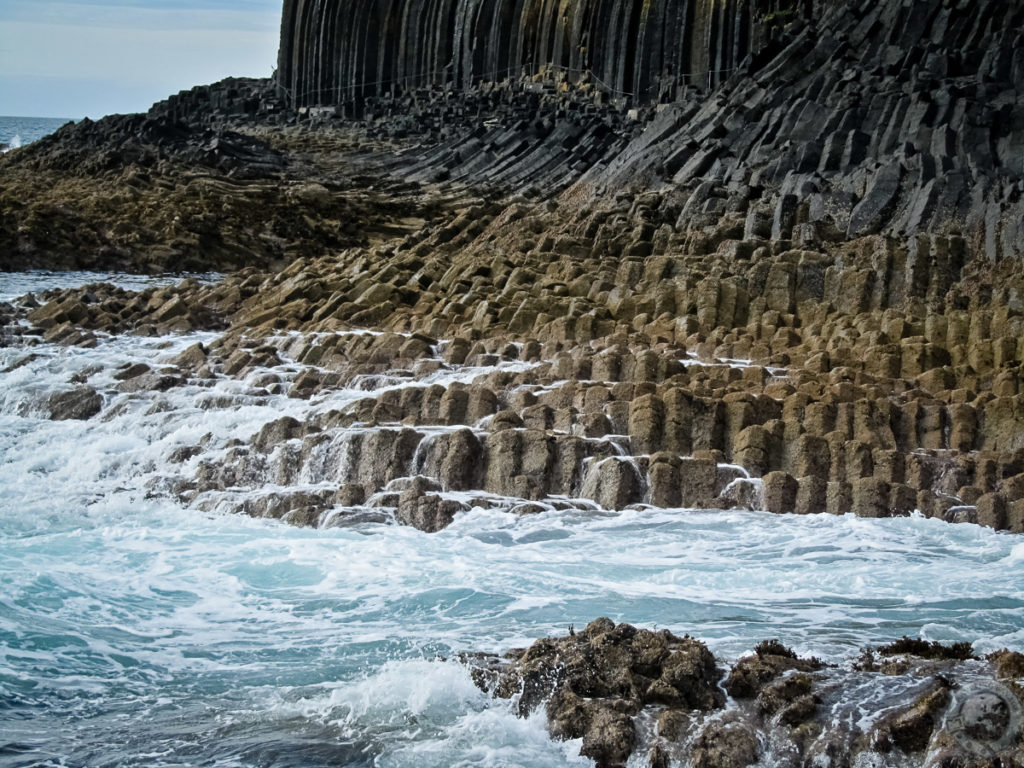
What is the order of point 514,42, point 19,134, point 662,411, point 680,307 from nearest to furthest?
1. point 662,411
2. point 680,307
3. point 514,42
4. point 19,134

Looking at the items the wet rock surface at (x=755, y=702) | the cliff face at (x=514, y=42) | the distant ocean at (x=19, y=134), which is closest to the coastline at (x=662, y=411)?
the wet rock surface at (x=755, y=702)

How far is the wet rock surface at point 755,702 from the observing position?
23.6ft

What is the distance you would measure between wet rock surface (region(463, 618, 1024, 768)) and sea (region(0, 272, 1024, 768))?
0.30 m

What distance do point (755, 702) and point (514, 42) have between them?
146ft

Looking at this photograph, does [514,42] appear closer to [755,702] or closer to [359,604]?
[359,604]

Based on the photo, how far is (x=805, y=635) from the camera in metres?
9.67

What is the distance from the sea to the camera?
26.9 ft

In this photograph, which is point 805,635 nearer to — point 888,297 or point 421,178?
point 888,297

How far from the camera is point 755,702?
25.8 ft

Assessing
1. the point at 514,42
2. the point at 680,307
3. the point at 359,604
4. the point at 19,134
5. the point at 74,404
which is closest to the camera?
the point at 359,604

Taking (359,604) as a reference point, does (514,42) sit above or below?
above

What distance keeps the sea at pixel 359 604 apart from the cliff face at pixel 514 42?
26571 millimetres

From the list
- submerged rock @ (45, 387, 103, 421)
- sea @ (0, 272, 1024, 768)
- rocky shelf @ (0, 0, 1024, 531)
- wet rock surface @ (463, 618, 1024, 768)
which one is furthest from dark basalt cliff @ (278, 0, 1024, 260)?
wet rock surface @ (463, 618, 1024, 768)

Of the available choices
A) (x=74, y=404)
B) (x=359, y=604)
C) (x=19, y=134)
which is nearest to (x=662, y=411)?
(x=359, y=604)
